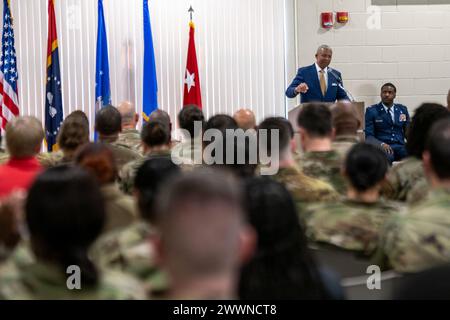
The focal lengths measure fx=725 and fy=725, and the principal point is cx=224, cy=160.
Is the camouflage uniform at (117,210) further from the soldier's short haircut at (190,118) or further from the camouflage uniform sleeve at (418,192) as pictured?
the soldier's short haircut at (190,118)

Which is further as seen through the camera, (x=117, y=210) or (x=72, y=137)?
(x=72, y=137)

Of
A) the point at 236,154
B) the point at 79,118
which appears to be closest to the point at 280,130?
the point at 236,154

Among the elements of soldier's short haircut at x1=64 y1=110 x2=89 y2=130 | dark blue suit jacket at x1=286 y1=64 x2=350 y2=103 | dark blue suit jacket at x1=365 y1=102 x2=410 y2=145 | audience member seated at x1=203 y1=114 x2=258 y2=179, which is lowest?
dark blue suit jacket at x1=365 y1=102 x2=410 y2=145

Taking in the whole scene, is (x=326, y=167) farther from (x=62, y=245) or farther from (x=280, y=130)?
(x=62, y=245)

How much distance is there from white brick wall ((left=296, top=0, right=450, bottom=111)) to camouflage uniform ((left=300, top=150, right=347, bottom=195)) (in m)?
5.16

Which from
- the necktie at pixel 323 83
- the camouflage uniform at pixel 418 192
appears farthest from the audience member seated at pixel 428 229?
the necktie at pixel 323 83

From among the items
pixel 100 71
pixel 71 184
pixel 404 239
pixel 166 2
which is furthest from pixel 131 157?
pixel 166 2


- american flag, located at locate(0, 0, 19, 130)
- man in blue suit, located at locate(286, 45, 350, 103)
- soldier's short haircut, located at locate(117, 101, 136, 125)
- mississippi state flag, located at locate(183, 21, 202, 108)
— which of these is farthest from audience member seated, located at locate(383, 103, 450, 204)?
american flag, located at locate(0, 0, 19, 130)

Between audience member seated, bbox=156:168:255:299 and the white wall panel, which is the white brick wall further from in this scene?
audience member seated, bbox=156:168:255:299

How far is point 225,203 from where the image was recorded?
1.23 metres

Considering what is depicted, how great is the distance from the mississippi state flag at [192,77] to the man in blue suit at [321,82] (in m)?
1.35

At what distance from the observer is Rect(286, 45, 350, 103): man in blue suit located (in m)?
7.33

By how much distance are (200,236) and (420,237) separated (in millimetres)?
1185

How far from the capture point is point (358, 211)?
2588mm
